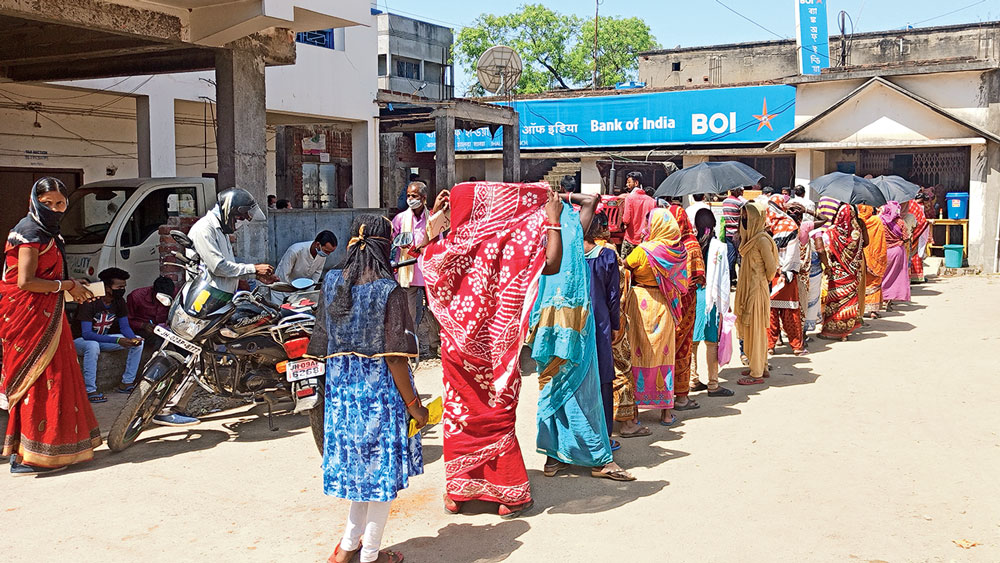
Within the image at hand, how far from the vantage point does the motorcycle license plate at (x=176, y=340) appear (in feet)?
20.0

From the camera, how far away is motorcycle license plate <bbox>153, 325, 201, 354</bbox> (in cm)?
611

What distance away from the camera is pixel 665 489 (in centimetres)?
525

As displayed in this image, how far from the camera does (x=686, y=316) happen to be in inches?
284

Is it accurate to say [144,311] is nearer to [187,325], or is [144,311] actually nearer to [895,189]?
[187,325]

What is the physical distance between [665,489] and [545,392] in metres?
0.93

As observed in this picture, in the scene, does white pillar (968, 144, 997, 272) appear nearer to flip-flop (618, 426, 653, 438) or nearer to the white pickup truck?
flip-flop (618, 426, 653, 438)

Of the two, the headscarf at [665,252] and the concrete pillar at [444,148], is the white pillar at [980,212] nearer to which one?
the concrete pillar at [444,148]

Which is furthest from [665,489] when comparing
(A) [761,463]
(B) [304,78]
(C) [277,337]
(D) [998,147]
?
(D) [998,147]

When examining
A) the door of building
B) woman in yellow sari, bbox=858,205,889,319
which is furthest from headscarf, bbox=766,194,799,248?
the door of building

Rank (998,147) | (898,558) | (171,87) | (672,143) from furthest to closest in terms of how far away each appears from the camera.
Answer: (672,143)
(998,147)
(171,87)
(898,558)

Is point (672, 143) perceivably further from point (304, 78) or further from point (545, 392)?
point (545, 392)

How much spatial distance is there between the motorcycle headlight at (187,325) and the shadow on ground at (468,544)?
2577 mm

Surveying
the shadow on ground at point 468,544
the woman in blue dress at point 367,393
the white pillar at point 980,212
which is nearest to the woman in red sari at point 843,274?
the shadow on ground at point 468,544

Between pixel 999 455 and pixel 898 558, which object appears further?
pixel 999 455
